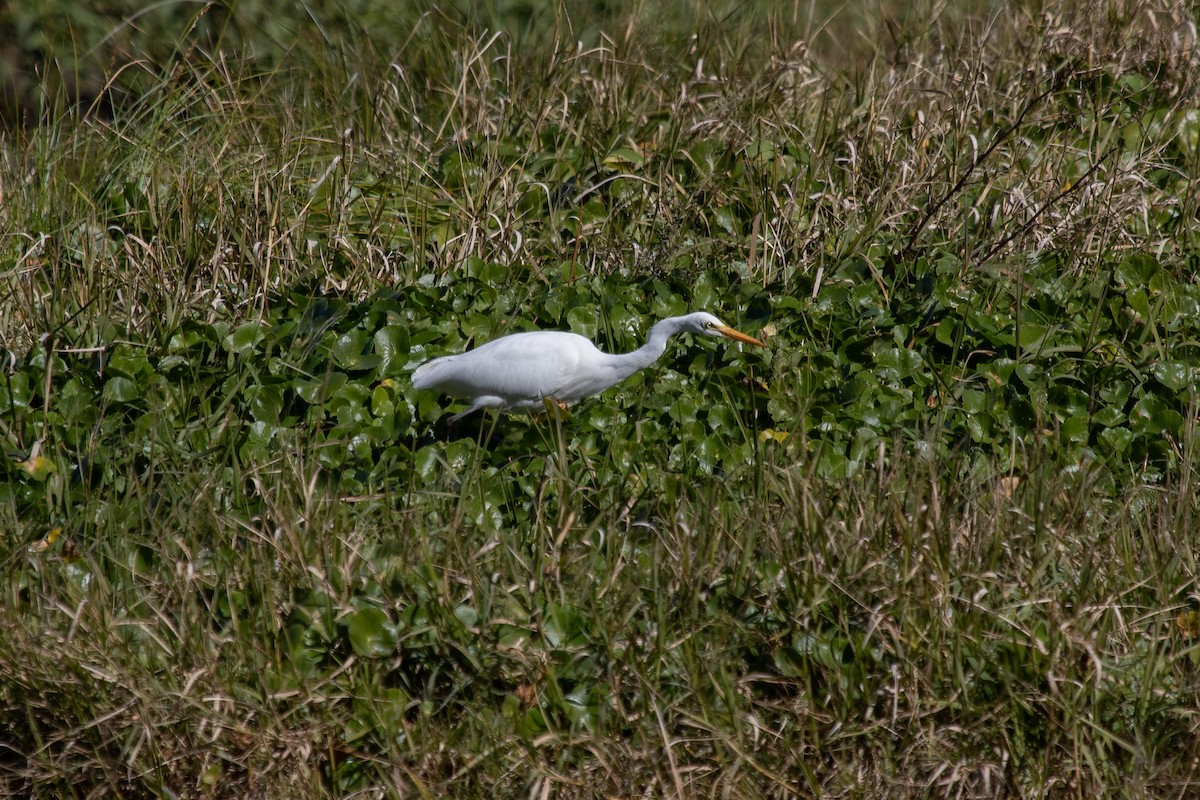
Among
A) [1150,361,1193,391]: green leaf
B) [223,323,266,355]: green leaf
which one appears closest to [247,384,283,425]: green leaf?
[223,323,266,355]: green leaf

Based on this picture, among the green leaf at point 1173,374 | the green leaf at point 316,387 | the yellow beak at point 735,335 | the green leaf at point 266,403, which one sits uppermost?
the green leaf at point 1173,374

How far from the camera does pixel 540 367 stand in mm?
3689

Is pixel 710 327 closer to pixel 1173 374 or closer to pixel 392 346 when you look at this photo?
pixel 392 346

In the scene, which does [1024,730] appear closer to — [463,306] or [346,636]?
[346,636]

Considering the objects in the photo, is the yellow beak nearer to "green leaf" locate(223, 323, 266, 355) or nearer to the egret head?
the egret head

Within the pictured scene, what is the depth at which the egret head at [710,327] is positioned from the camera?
3.80m

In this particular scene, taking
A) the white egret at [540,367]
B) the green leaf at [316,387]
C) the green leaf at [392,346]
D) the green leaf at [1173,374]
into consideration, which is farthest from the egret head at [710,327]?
the green leaf at [1173,374]

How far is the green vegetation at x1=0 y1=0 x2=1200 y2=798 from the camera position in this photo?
2.68 m

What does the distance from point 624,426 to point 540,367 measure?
11.6 inches

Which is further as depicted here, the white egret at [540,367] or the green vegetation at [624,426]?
the white egret at [540,367]

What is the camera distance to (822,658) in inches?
107

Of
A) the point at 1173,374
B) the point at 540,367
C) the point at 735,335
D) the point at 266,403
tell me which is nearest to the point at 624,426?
the point at 540,367

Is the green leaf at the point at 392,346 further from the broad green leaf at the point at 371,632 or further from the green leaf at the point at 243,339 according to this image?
the broad green leaf at the point at 371,632

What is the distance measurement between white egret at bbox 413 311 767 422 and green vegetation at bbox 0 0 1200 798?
0.38ft
